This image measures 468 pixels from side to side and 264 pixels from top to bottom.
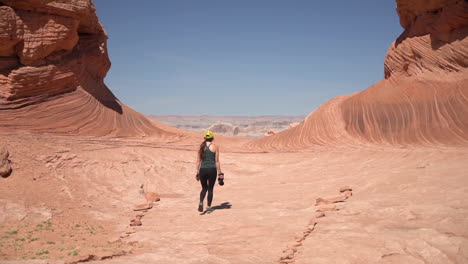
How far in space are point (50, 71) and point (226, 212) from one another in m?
14.6

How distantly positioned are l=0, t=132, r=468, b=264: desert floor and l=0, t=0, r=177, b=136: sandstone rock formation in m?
6.10

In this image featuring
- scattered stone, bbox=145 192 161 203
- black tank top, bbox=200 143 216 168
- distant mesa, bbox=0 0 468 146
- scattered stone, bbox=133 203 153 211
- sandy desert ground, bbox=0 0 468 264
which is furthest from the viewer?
distant mesa, bbox=0 0 468 146

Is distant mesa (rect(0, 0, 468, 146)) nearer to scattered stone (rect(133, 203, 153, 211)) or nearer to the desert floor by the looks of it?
the desert floor


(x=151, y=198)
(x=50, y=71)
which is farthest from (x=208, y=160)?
(x=50, y=71)

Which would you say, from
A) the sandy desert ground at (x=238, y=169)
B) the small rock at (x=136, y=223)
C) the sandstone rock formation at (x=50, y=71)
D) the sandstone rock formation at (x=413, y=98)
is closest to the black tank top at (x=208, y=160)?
the sandy desert ground at (x=238, y=169)

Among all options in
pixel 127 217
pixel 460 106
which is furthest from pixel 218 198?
pixel 460 106

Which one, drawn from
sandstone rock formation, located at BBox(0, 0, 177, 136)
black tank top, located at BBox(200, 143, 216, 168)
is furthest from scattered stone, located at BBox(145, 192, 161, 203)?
sandstone rock formation, located at BBox(0, 0, 177, 136)

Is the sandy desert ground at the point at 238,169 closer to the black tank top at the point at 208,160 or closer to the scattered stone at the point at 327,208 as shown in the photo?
the scattered stone at the point at 327,208

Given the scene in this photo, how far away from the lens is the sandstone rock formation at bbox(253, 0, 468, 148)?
634 inches

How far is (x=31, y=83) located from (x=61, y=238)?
45.5 feet

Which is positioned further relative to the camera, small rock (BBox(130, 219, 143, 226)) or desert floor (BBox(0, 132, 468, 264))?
small rock (BBox(130, 219, 143, 226))

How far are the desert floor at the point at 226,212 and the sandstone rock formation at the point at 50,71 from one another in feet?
20.0

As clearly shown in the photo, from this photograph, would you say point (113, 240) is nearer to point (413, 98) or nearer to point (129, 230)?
point (129, 230)

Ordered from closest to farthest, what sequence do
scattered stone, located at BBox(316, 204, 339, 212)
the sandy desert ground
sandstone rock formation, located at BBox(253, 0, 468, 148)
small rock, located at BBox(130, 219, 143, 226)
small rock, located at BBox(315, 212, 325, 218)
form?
the sandy desert ground → small rock, located at BBox(315, 212, 325, 218) → scattered stone, located at BBox(316, 204, 339, 212) → small rock, located at BBox(130, 219, 143, 226) → sandstone rock formation, located at BBox(253, 0, 468, 148)
